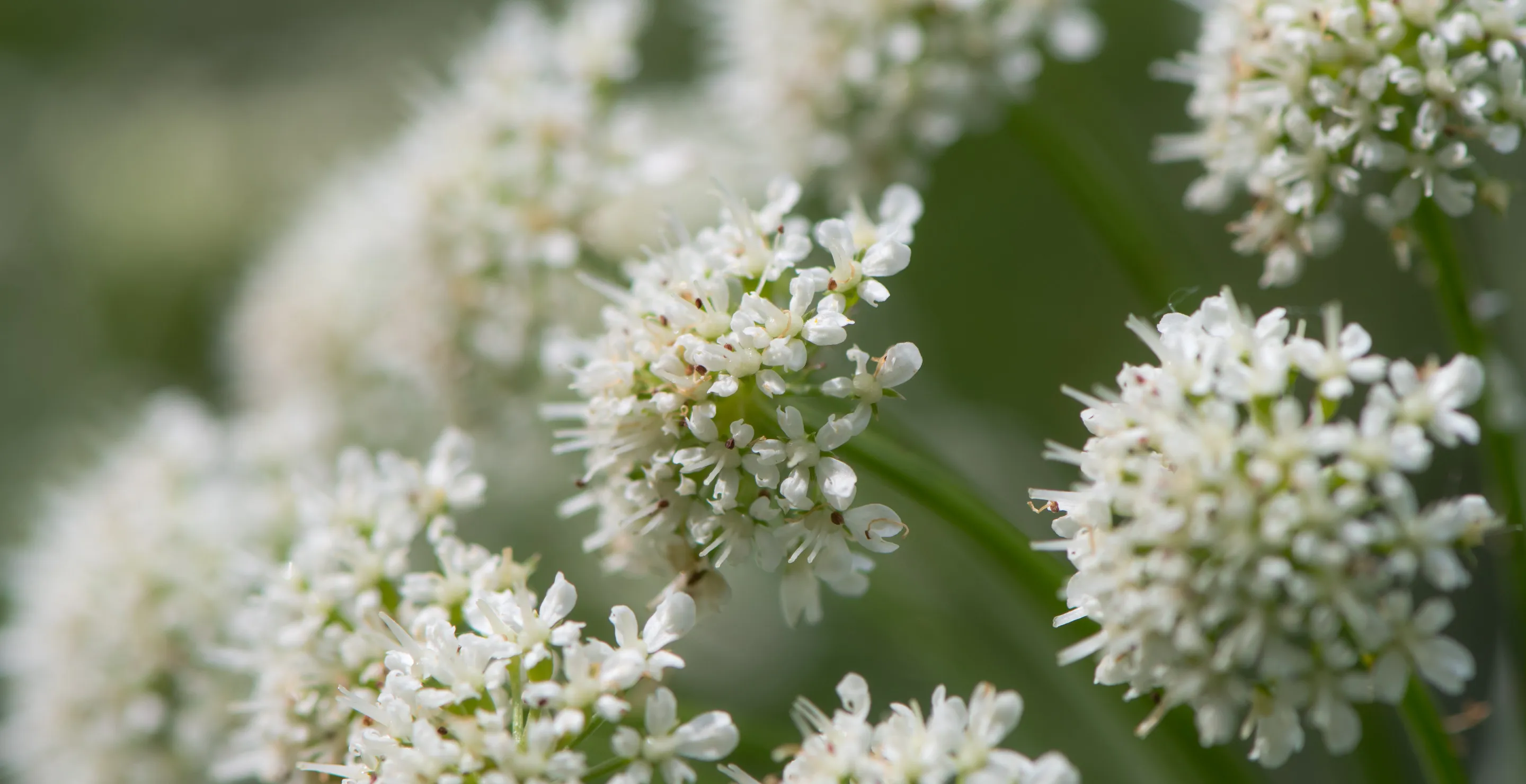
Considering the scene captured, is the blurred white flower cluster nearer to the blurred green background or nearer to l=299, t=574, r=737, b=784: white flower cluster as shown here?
l=299, t=574, r=737, b=784: white flower cluster

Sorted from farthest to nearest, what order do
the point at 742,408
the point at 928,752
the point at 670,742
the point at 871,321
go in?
the point at 871,321
the point at 742,408
the point at 670,742
the point at 928,752

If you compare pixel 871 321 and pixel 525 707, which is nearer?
pixel 525 707

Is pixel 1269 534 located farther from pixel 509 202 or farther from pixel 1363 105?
pixel 509 202

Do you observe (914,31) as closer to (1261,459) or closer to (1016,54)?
(1016,54)

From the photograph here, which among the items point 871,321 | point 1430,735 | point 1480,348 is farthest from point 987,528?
point 871,321

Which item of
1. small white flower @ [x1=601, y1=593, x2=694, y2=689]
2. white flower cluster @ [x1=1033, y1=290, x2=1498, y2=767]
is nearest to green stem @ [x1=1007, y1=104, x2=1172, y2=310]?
white flower cluster @ [x1=1033, y1=290, x2=1498, y2=767]

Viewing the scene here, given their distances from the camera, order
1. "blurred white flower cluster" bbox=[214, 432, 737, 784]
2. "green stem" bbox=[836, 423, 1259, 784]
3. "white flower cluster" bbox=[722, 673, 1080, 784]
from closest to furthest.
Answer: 1. "white flower cluster" bbox=[722, 673, 1080, 784]
2. "blurred white flower cluster" bbox=[214, 432, 737, 784]
3. "green stem" bbox=[836, 423, 1259, 784]
